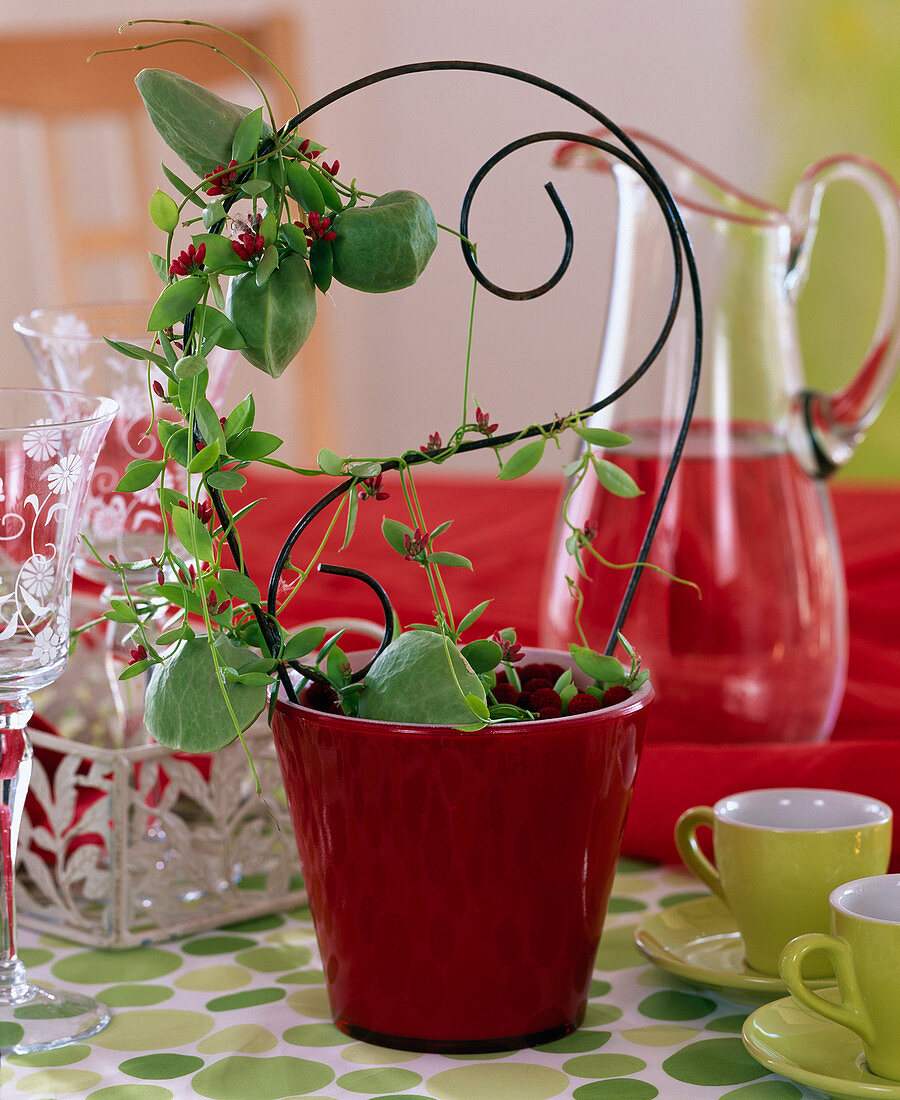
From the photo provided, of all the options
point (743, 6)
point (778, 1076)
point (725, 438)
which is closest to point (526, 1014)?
point (778, 1076)

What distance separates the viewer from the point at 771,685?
0.70 meters

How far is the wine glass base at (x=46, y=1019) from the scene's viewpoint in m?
0.47

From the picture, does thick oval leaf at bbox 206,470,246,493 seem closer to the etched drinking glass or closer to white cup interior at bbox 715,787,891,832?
the etched drinking glass

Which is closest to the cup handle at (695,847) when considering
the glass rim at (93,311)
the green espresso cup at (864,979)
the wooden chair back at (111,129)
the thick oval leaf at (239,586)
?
the green espresso cup at (864,979)

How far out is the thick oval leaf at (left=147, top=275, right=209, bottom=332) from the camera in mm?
403

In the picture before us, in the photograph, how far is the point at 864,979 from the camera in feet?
1.35

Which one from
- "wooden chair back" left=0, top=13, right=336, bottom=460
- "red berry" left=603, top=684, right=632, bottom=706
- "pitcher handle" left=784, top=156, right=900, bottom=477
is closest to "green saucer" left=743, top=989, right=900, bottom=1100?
"red berry" left=603, top=684, right=632, bottom=706

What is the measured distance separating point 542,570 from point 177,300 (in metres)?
0.75

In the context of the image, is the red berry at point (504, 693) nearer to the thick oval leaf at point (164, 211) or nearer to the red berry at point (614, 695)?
the red berry at point (614, 695)

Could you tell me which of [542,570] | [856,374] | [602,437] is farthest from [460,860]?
[542,570]

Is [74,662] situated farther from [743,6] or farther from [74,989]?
[743,6]

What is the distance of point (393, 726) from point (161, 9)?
3504 millimetres

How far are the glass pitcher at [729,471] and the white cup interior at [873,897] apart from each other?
26 centimetres

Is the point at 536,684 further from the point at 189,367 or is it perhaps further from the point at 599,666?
the point at 189,367
